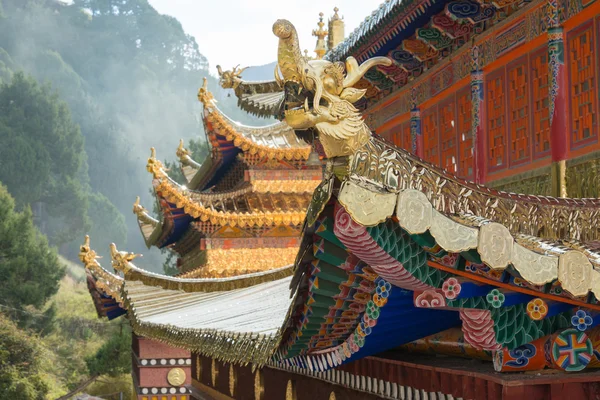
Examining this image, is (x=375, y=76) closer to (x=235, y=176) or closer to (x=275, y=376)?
(x=275, y=376)

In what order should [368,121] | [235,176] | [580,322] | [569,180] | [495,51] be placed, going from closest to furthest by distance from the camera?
[580,322] → [569,180] → [495,51] → [368,121] → [235,176]

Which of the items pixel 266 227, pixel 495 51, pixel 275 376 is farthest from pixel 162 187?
pixel 495 51

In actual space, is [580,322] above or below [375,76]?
below

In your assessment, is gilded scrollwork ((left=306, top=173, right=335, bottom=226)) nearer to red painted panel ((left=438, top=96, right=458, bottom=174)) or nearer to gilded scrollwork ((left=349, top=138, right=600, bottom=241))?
gilded scrollwork ((left=349, top=138, right=600, bottom=241))

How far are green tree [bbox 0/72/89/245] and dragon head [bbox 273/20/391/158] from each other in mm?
62397

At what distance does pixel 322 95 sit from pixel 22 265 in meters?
37.9

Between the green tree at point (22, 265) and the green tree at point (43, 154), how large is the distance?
23268 mm

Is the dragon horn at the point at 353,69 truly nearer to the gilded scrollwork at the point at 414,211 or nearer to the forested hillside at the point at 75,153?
the gilded scrollwork at the point at 414,211

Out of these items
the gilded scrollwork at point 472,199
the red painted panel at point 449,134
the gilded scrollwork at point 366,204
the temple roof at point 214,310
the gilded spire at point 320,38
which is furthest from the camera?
the gilded spire at point 320,38

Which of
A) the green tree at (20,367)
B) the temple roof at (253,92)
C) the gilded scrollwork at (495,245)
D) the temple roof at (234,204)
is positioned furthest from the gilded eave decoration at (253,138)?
the gilded scrollwork at (495,245)

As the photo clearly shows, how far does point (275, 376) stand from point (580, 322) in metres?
4.73

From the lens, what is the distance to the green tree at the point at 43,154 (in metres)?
64.8

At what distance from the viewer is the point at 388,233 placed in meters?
4.13

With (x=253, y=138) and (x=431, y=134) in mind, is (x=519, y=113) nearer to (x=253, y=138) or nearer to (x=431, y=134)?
(x=431, y=134)
